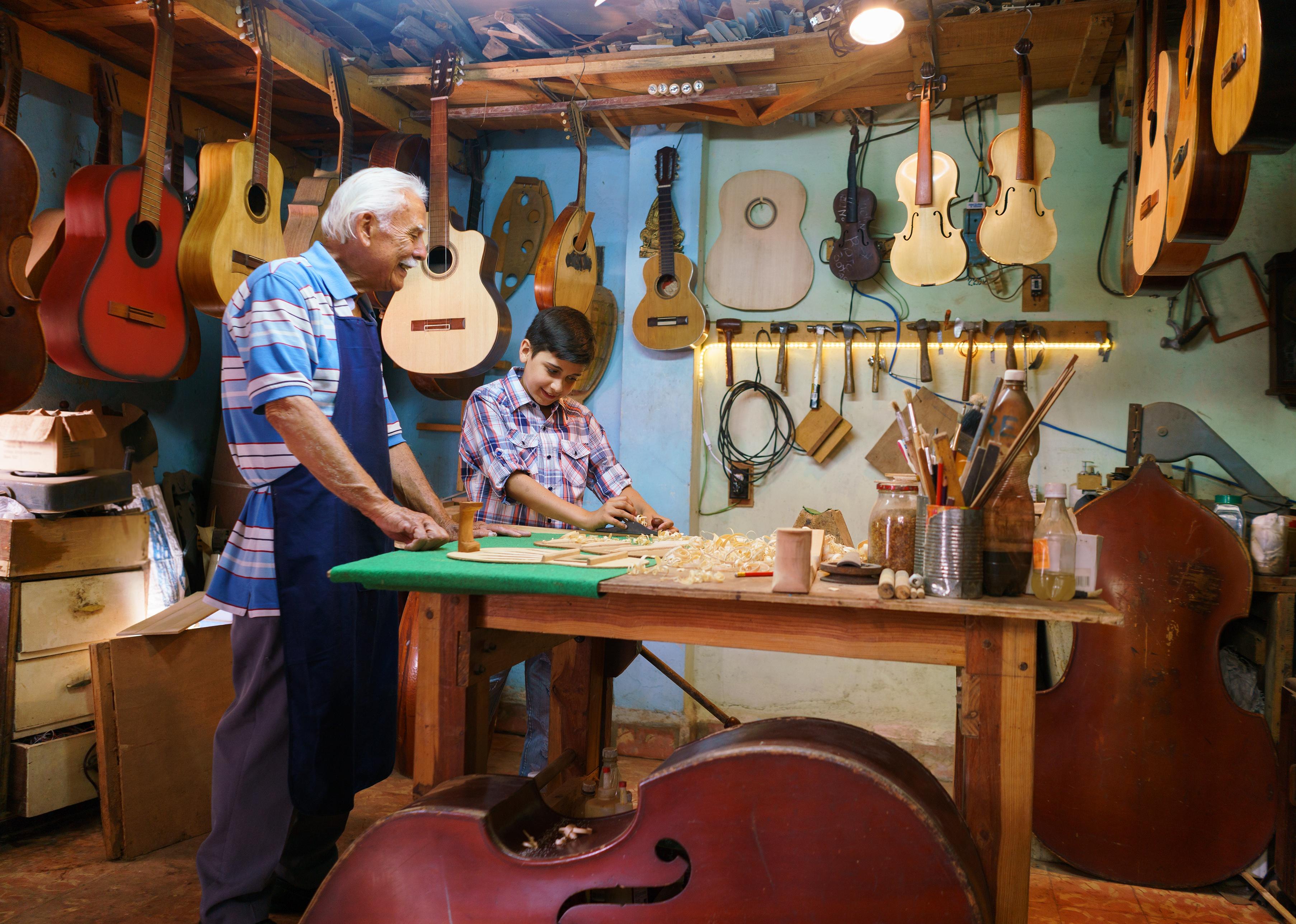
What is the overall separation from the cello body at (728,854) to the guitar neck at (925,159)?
2.93 metres

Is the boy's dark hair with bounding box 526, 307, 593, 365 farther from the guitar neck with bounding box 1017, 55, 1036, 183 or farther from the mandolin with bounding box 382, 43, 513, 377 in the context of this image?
the guitar neck with bounding box 1017, 55, 1036, 183

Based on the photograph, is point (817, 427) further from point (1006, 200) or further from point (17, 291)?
point (17, 291)

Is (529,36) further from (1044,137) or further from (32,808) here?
(32,808)

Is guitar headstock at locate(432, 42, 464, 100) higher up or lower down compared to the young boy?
higher up

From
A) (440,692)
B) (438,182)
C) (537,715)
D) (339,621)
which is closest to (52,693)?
(339,621)

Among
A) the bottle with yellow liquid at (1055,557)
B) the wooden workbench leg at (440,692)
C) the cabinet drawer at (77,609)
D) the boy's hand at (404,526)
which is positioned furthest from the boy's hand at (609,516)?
the cabinet drawer at (77,609)

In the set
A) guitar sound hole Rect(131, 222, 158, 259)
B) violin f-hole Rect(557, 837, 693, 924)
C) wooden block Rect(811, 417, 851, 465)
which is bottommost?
violin f-hole Rect(557, 837, 693, 924)

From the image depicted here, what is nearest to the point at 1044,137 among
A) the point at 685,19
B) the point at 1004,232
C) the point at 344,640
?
the point at 1004,232

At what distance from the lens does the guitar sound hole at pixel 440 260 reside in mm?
4027

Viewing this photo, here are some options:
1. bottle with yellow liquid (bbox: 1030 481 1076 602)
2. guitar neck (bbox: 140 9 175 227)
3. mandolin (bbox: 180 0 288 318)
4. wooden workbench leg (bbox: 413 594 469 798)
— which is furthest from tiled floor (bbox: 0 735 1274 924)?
guitar neck (bbox: 140 9 175 227)

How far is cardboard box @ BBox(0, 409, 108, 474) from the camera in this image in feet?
9.86

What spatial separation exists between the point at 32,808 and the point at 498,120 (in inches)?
149

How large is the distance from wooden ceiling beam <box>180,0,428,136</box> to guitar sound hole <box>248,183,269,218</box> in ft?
1.73

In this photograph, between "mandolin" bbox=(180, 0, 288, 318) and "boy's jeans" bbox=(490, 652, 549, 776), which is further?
"mandolin" bbox=(180, 0, 288, 318)
